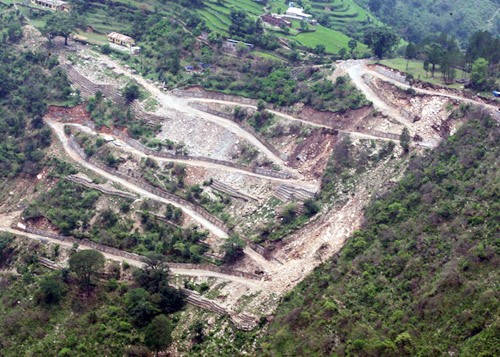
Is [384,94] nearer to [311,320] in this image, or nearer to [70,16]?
[311,320]

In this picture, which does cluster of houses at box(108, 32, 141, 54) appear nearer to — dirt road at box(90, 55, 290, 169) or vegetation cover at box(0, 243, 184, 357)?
dirt road at box(90, 55, 290, 169)

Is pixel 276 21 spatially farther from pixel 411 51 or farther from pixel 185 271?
pixel 185 271

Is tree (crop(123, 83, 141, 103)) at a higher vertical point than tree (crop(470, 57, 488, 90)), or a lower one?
lower

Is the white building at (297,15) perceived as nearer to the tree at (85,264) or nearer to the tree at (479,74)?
the tree at (479,74)

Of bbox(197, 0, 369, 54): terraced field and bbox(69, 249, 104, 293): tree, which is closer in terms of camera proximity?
bbox(69, 249, 104, 293): tree

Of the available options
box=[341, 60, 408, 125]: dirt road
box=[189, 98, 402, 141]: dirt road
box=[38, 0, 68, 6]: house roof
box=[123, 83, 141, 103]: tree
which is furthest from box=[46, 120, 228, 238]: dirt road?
box=[38, 0, 68, 6]: house roof

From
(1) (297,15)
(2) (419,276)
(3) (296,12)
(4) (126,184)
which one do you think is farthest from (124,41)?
(2) (419,276)

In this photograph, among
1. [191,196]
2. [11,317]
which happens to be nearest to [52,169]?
[191,196]
